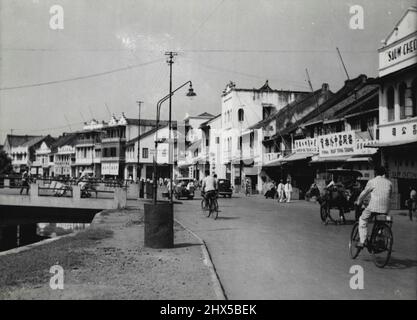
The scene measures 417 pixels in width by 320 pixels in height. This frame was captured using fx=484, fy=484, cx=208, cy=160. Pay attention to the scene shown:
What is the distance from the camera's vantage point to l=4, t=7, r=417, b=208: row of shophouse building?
21.5 meters

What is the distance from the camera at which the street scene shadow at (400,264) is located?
8.70 metres

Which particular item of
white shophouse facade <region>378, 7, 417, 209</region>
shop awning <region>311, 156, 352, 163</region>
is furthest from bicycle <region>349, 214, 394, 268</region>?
shop awning <region>311, 156, 352, 163</region>

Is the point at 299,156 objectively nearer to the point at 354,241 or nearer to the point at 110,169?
the point at 354,241

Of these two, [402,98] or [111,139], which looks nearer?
[402,98]

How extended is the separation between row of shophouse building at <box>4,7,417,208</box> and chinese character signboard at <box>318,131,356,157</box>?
0.06m

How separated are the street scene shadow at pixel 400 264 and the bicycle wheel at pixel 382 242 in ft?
0.60

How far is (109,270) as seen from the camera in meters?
8.50

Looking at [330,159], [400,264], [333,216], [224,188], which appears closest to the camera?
[400,264]

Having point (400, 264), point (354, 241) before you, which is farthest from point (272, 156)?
point (400, 264)

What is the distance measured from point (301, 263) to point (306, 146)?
2727 centimetres

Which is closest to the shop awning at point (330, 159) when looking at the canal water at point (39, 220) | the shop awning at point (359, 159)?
the shop awning at point (359, 159)

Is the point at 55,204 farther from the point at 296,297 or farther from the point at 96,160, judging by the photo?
the point at 96,160

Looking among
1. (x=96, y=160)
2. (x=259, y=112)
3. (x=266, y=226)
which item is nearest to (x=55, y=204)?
(x=266, y=226)
